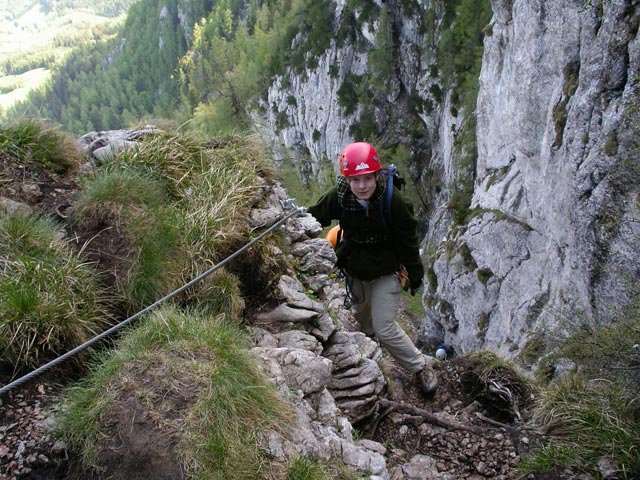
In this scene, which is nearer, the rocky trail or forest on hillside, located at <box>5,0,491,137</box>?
the rocky trail

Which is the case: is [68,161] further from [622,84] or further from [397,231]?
[622,84]

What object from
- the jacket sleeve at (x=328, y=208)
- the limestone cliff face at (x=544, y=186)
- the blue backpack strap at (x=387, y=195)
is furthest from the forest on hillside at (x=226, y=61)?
the limestone cliff face at (x=544, y=186)

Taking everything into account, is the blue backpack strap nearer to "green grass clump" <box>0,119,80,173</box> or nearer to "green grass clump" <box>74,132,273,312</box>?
"green grass clump" <box>74,132,273,312</box>

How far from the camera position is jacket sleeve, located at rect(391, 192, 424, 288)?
530cm

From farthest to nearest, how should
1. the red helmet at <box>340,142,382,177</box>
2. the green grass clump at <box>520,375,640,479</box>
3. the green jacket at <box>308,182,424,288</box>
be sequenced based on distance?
the green jacket at <box>308,182,424,288</box> → the red helmet at <box>340,142,382,177</box> → the green grass clump at <box>520,375,640,479</box>

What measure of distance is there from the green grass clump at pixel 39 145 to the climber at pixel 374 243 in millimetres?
3356

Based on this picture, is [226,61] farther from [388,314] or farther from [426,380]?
[426,380]

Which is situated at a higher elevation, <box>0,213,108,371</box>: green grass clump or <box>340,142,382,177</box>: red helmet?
<box>340,142,382,177</box>: red helmet

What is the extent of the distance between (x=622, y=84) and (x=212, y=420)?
13370 millimetres

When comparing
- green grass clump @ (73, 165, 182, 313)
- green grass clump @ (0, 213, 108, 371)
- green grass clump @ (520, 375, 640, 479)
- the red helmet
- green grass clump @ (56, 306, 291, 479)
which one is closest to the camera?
green grass clump @ (56, 306, 291, 479)

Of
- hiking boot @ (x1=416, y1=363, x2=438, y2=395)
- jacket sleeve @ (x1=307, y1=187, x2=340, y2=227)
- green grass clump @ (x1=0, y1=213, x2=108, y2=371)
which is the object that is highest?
green grass clump @ (x1=0, y1=213, x2=108, y2=371)

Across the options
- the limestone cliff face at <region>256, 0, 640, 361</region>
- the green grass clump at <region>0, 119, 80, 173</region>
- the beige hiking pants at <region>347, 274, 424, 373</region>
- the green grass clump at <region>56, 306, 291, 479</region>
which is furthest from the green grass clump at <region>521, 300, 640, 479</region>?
the green grass clump at <region>0, 119, 80, 173</region>

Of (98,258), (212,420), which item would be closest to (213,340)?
(212,420)

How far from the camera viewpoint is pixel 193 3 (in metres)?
148
